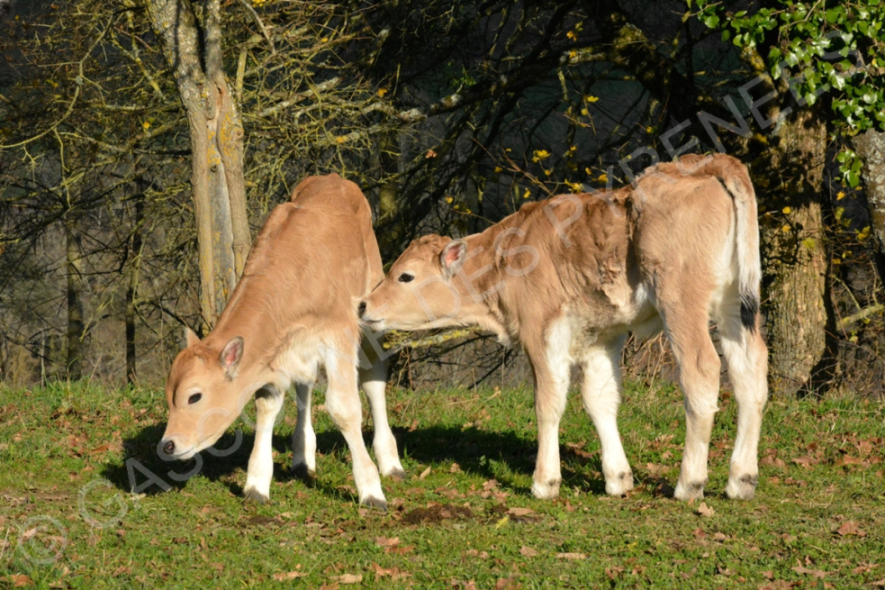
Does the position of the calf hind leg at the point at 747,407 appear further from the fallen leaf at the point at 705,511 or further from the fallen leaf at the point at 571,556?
the fallen leaf at the point at 571,556

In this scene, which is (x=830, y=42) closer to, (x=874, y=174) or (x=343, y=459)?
(x=874, y=174)

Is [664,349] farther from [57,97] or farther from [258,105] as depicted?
[57,97]

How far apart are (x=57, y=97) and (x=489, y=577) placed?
332 inches

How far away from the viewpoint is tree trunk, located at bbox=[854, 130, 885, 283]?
32.5 feet

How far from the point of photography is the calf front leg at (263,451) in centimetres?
746

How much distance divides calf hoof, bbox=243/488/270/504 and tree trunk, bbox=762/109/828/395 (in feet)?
19.5

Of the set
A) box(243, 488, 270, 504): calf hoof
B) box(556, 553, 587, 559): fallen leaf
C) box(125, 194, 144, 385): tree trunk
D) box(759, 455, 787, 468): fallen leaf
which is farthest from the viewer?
box(125, 194, 144, 385): tree trunk

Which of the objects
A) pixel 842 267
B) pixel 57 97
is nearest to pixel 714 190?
pixel 842 267

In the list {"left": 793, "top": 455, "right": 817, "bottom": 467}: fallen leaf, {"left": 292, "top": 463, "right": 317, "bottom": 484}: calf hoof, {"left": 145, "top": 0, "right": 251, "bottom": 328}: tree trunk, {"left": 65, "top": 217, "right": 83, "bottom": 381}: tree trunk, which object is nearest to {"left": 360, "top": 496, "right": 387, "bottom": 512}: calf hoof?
{"left": 292, "top": 463, "right": 317, "bottom": 484}: calf hoof

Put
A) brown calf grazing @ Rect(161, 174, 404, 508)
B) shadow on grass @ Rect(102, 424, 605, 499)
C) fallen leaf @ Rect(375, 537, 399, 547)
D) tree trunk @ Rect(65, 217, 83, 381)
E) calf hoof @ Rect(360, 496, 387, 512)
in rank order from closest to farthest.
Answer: fallen leaf @ Rect(375, 537, 399, 547) < brown calf grazing @ Rect(161, 174, 404, 508) < calf hoof @ Rect(360, 496, 387, 512) < shadow on grass @ Rect(102, 424, 605, 499) < tree trunk @ Rect(65, 217, 83, 381)

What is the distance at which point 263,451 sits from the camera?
24.8 feet

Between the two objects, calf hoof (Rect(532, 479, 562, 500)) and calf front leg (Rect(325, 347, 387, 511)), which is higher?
calf front leg (Rect(325, 347, 387, 511))

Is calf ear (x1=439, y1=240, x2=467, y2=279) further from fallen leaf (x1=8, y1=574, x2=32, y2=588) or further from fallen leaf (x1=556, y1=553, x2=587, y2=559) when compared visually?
fallen leaf (x1=8, y1=574, x2=32, y2=588)

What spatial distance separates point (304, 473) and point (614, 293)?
3.02m
